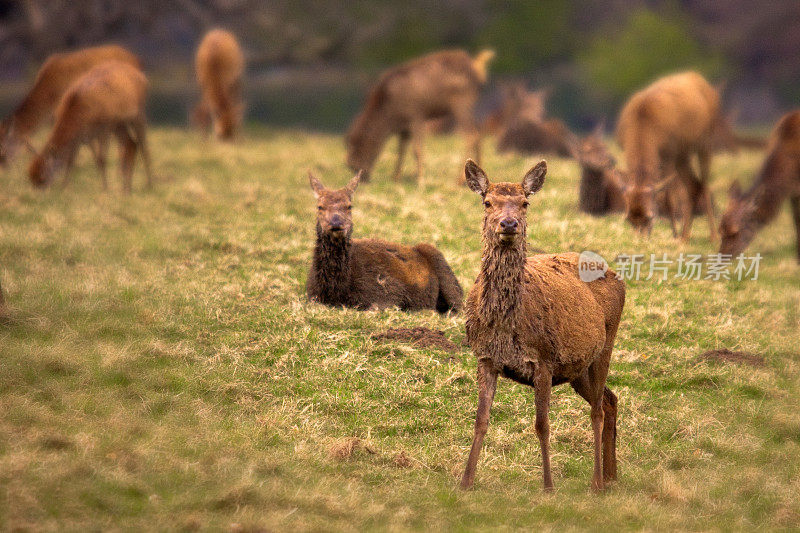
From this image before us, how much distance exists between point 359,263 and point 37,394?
3.67 m

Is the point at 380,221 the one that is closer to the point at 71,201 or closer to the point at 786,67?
the point at 71,201

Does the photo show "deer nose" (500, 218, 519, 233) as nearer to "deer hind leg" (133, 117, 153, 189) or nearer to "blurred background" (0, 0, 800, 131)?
"deer hind leg" (133, 117, 153, 189)

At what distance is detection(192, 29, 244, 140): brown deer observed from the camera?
829 inches

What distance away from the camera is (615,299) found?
23.8 ft

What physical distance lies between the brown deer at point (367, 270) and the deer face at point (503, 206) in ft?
9.33

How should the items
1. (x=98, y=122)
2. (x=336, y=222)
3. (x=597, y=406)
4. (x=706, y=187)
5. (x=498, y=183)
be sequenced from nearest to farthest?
(x=498, y=183) < (x=597, y=406) < (x=336, y=222) < (x=706, y=187) < (x=98, y=122)

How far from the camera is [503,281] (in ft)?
21.1

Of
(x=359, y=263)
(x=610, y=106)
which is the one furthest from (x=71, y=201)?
(x=610, y=106)

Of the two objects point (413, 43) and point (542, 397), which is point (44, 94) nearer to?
point (542, 397)

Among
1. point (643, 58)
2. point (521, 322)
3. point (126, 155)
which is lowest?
point (521, 322)

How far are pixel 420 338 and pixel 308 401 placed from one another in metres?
1.51

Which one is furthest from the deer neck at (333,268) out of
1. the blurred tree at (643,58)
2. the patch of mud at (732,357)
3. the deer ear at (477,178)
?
the blurred tree at (643,58)

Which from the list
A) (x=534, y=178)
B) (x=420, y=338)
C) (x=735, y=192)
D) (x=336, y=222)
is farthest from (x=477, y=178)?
(x=735, y=192)

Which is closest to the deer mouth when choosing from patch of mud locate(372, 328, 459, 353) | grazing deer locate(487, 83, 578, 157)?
patch of mud locate(372, 328, 459, 353)
